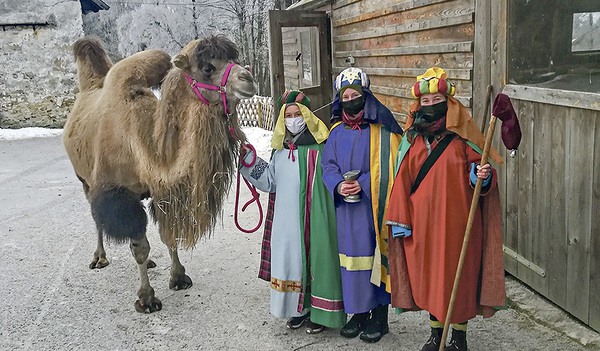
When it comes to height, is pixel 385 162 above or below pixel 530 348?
above

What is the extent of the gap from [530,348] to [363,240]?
4.26 ft

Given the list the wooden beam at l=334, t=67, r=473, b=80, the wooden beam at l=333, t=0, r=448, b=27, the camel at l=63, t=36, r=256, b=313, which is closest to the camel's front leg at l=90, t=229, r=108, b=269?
the camel at l=63, t=36, r=256, b=313

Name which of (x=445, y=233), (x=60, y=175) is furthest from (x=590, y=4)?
(x=60, y=175)

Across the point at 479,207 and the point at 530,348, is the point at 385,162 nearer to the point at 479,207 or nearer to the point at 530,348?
the point at 479,207

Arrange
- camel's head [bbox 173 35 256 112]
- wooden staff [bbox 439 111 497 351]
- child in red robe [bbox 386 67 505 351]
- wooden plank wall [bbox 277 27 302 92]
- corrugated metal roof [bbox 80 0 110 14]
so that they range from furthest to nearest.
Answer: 1. corrugated metal roof [bbox 80 0 110 14]
2. wooden plank wall [bbox 277 27 302 92]
3. camel's head [bbox 173 35 256 112]
4. child in red robe [bbox 386 67 505 351]
5. wooden staff [bbox 439 111 497 351]

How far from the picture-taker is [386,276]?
10.2 feet

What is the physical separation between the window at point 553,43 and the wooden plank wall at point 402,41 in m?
0.46

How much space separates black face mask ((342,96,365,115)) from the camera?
3033 millimetres

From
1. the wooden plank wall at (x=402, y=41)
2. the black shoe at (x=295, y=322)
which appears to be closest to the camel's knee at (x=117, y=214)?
the black shoe at (x=295, y=322)

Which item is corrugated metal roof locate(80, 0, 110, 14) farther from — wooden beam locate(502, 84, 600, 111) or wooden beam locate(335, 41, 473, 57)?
wooden beam locate(502, 84, 600, 111)

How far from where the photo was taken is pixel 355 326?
3371 millimetres

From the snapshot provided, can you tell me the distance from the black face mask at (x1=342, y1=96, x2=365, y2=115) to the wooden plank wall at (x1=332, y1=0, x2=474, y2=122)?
1.59 metres

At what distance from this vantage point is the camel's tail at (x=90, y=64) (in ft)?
16.7

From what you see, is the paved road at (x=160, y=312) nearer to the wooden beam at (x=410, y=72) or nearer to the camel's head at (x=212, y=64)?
the camel's head at (x=212, y=64)
